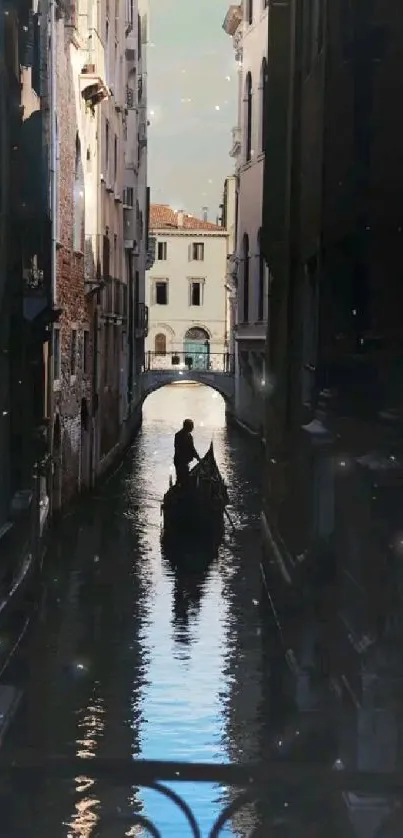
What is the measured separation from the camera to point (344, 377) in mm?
9898

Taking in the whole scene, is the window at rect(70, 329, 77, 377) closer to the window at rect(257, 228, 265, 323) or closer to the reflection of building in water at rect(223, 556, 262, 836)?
the reflection of building in water at rect(223, 556, 262, 836)

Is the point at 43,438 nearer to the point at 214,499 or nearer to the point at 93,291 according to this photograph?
the point at 214,499

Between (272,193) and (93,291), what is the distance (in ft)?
24.5

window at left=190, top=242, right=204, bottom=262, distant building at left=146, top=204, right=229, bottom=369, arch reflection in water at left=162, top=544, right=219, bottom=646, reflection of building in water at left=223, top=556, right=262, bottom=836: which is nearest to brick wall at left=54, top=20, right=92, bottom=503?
arch reflection in water at left=162, top=544, right=219, bottom=646

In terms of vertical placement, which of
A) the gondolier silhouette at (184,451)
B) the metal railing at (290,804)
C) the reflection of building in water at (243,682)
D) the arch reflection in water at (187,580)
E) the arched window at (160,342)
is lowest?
the arch reflection in water at (187,580)

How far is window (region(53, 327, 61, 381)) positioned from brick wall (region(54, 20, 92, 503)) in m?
0.14

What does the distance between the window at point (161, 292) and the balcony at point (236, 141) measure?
90.0 ft

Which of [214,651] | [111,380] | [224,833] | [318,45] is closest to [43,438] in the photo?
[214,651]

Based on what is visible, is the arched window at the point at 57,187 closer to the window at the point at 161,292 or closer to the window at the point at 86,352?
the window at the point at 86,352

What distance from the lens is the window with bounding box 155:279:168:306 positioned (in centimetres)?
7069

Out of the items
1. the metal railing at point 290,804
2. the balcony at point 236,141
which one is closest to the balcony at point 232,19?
the balcony at point 236,141

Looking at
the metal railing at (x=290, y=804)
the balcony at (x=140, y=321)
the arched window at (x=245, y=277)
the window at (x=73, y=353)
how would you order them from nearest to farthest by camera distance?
1. the metal railing at (x=290, y=804)
2. the window at (x=73, y=353)
3. the arched window at (x=245, y=277)
4. the balcony at (x=140, y=321)

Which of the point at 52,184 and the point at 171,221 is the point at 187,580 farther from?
the point at 171,221

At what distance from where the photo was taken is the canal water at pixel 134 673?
804 cm
